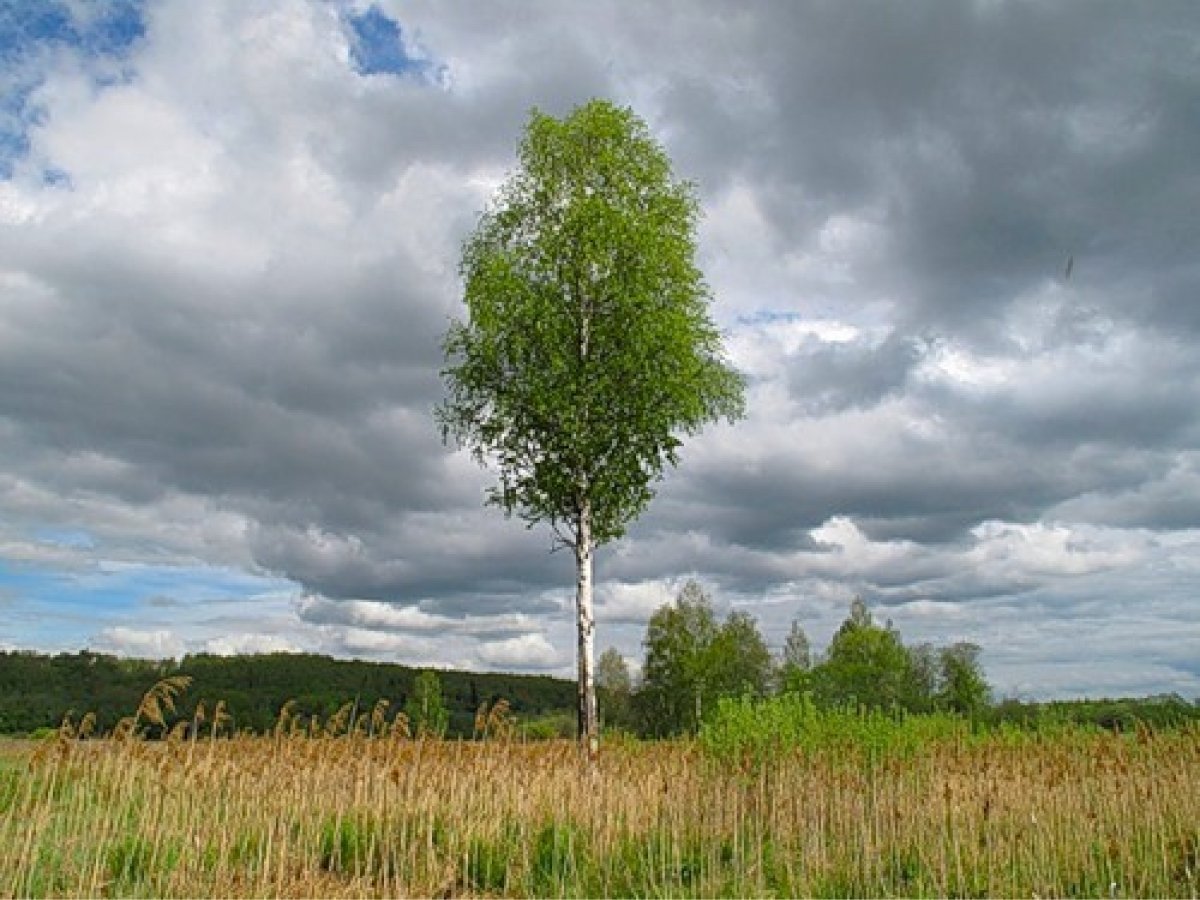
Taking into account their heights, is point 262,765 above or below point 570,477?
below

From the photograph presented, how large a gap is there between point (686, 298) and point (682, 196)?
255 centimetres

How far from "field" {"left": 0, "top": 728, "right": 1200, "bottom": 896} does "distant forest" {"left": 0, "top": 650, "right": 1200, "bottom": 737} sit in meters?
0.85

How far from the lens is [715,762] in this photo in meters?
14.6

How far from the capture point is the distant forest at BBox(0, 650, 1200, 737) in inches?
648

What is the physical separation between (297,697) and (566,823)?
13547 mm

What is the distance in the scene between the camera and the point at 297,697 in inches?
931

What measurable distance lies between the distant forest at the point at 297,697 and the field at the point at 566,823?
2.79 feet

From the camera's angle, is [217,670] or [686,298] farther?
[217,670]

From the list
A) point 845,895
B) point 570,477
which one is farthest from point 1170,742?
point 570,477

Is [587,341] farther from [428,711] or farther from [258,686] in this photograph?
[258,686]

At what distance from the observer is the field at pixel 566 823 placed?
9.63 metres

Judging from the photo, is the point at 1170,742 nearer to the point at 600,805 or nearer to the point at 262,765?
the point at 600,805

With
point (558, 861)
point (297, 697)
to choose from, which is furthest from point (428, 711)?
point (558, 861)

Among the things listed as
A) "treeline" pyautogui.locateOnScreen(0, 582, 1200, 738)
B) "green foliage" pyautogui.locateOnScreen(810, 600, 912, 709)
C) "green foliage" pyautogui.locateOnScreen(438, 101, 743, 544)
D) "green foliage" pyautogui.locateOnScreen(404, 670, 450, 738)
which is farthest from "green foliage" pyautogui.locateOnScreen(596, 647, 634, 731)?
"green foliage" pyautogui.locateOnScreen(438, 101, 743, 544)
